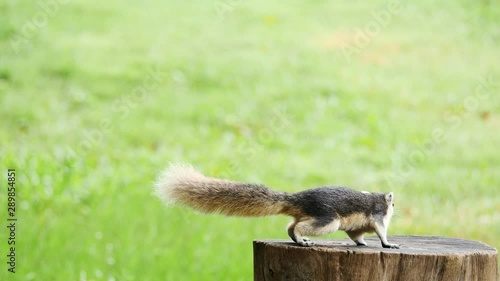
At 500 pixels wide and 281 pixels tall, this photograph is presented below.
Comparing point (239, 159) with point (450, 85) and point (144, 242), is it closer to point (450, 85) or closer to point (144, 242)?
point (144, 242)

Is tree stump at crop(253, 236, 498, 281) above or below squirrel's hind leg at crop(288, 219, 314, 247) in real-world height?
below

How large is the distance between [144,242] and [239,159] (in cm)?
322

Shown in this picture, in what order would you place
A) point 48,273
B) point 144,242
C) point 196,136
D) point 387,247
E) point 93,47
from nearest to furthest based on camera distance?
point 387,247 < point 48,273 < point 144,242 < point 196,136 < point 93,47

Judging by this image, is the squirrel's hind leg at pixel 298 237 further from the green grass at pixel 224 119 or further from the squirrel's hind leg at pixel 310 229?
the green grass at pixel 224 119

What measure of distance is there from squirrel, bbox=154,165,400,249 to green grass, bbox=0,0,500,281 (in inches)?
154

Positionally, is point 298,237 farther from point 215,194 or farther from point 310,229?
point 215,194

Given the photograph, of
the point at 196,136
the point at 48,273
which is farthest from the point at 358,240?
the point at 196,136

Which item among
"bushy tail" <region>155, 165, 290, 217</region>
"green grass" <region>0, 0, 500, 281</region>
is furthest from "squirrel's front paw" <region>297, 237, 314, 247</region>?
"green grass" <region>0, 0, 500, 281</region>

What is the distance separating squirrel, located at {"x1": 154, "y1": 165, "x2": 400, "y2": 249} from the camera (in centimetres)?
321

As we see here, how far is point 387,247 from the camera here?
11.0 feet

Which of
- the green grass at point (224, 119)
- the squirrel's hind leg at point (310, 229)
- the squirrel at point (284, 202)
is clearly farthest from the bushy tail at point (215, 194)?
the green grass at point (224, 119)

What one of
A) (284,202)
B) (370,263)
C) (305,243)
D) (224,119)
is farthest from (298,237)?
(224,119)

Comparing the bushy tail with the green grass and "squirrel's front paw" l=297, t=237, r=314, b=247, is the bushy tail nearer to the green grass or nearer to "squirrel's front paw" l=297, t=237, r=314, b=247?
"squirrel's front paw" l=297, t=237, r=314, b=247

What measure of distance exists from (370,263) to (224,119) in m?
9.13
